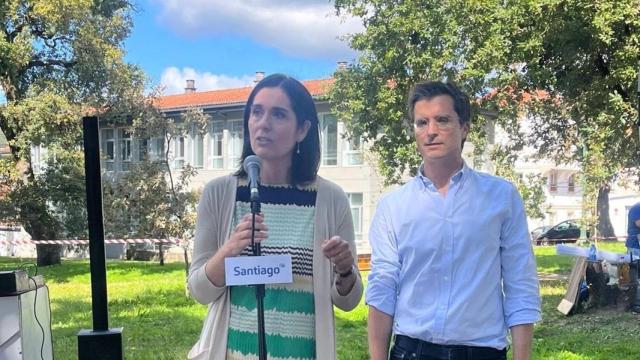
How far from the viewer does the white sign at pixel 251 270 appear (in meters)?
1.91

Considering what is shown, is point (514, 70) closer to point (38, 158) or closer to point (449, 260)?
point (449, 260)

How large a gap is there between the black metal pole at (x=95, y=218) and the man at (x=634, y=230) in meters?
7.33

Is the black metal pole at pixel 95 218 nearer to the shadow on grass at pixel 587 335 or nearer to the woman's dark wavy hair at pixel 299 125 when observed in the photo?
the woman's dark wavy hair at pixel 299 125

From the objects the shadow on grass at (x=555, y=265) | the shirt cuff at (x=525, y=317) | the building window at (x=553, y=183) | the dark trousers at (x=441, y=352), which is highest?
the shirt cuff at (x=525, y=317)

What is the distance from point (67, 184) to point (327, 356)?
18.7m

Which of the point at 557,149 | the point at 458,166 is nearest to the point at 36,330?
the point at 458,166

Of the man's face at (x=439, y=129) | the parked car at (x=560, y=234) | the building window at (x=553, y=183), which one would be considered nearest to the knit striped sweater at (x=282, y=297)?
the man's face at (x=439, y=129)

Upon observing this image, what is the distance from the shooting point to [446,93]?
6.93ft

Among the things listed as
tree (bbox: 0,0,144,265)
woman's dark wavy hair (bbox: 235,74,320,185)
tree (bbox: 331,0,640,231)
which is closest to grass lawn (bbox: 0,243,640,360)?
tree (bbox: 331,0,640,231)

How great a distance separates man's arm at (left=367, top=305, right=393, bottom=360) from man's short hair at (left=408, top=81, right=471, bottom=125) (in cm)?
71

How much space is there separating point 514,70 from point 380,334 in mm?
8832

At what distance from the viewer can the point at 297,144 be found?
88.1 inches

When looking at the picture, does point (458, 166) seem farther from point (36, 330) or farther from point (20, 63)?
point (20, 63)

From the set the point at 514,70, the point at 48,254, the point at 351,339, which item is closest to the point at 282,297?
the point at 351,339
